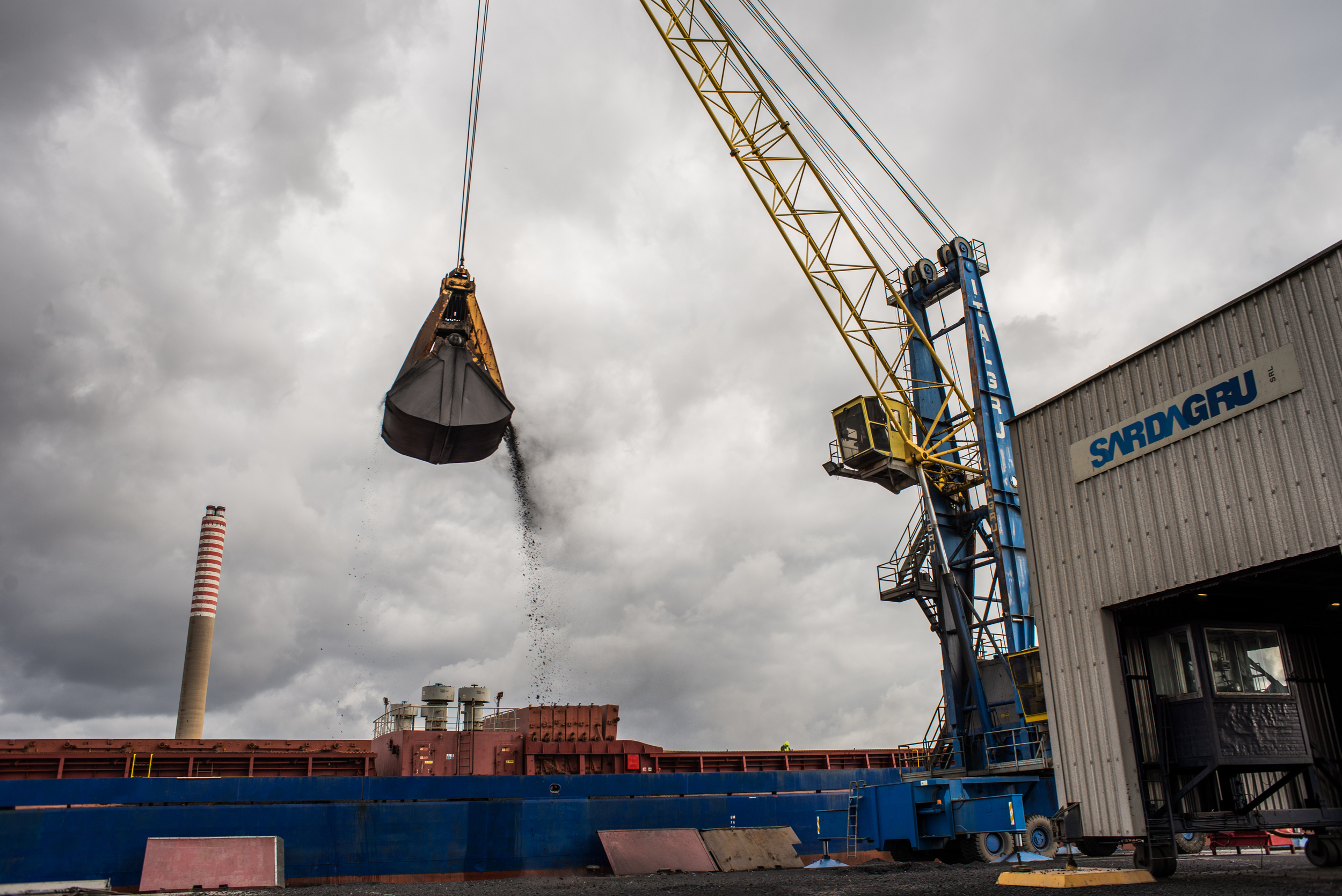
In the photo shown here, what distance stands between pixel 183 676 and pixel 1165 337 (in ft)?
165

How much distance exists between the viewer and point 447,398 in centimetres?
1703

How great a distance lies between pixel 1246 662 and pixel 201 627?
161 ft

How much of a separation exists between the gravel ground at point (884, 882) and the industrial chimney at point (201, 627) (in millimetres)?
32241

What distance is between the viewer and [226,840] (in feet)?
61.3

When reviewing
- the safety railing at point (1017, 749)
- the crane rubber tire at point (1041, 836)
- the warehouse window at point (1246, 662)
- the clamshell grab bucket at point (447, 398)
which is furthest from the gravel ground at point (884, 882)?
the clamshell grab bucket at point (447, 398)

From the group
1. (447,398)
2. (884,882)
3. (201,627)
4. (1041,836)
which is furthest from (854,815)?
(201,627)

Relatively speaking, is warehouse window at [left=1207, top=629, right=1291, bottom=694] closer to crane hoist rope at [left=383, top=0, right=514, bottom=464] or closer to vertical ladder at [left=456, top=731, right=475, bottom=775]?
crane hoist rope at [left=383, top=0, right=514, bottom=464]

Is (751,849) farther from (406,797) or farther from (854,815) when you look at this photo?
(406,797)

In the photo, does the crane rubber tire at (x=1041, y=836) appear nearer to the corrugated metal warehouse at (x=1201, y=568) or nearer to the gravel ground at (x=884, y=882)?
the gravel ground at (x=884, y=882)

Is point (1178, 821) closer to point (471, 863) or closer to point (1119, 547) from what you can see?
point (1119, 547)

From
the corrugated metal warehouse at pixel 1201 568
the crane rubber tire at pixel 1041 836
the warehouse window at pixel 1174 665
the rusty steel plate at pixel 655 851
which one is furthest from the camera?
the rusty steel plate at pixel 655 851

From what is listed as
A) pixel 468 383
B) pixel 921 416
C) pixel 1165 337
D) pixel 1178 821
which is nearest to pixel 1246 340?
pixel 1165 337

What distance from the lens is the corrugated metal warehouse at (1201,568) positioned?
1056cm

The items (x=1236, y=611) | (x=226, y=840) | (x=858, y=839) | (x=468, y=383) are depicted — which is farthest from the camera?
(x=858, y=839)
